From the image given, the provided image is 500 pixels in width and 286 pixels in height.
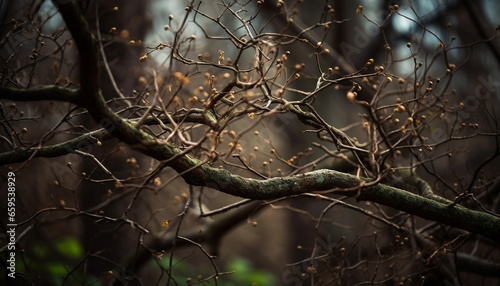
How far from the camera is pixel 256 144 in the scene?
17.9 feet

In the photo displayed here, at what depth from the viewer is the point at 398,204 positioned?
2.40 metres

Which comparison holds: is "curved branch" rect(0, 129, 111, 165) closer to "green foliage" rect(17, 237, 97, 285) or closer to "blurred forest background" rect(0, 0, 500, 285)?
"blurred forest background" rect(0, 0, 500, 285)

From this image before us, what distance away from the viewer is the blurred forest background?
2.52m

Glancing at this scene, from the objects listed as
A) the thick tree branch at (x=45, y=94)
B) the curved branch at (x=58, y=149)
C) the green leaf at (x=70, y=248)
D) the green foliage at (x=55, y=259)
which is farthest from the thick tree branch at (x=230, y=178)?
the green leaf at (x=70, y=248)

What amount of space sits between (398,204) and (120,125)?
162 centimetres

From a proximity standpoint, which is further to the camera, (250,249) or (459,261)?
(250,249)

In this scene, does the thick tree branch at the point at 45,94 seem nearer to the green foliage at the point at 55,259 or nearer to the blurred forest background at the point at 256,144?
the blurred forest background at the point at 256,144

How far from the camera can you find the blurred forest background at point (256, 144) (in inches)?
99.0

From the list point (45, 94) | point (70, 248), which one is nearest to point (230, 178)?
point (45, 94)

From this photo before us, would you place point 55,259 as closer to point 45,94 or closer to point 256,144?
point 256,144

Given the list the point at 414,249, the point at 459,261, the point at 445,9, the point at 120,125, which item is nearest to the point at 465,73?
the point at 445,9

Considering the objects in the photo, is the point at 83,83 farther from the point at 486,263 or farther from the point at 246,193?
the point at 486,263

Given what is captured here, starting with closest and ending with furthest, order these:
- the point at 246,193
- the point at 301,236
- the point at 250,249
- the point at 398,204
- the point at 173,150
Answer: the point at 173,150 → the point at 246,193 → the point at 398,204 → the point at 301,236 → the point at 250,249

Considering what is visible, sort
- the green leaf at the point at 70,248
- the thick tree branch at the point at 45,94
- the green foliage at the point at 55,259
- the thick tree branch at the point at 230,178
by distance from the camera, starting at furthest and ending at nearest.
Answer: the green leaf at the point at 70,248, the green foliage at the point at 55,259, the thick tree branch at the point at 45,94, the thick tree branch at the point at 230,178
